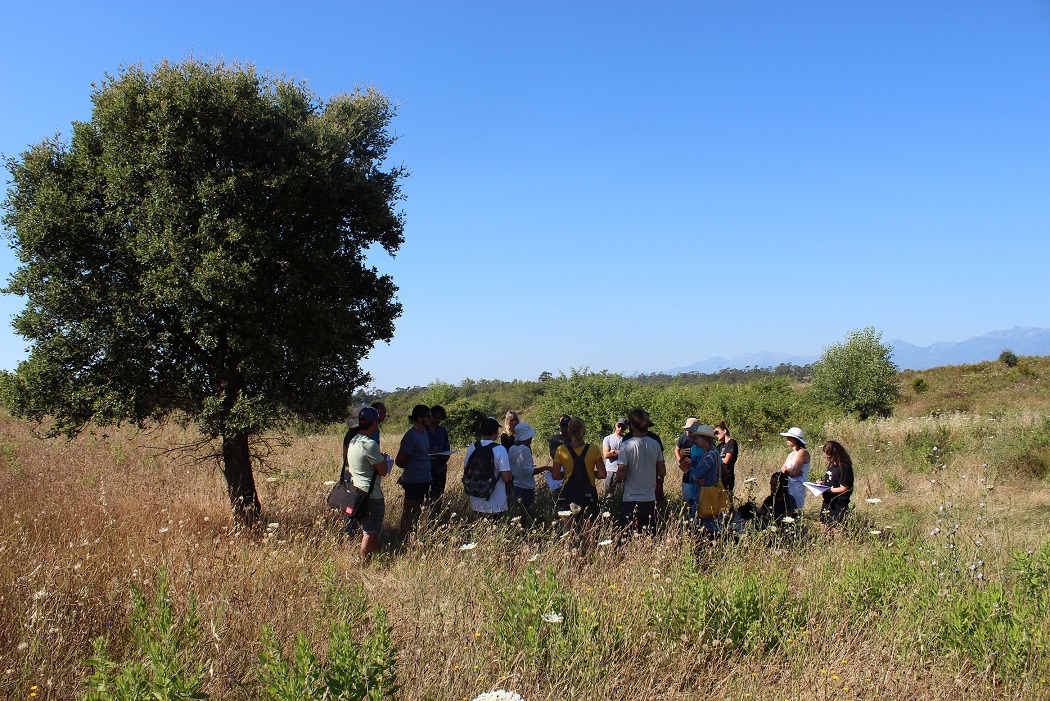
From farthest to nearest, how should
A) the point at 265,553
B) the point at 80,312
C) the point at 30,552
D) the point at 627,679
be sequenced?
the point at 80,312 → the point at 265,553 → the point at 30,552 → the point at 627,679

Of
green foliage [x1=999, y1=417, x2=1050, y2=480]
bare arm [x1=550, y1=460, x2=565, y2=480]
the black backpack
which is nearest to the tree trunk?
the black backpack

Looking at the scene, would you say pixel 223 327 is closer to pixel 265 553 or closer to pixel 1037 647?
pixel 265 553

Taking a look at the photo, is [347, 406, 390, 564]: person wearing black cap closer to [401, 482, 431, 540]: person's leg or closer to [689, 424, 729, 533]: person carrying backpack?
[401, 482, 431, 540]: person's leg

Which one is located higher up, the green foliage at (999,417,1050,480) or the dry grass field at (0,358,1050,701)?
the dry grass field at (0,358,1050,701)

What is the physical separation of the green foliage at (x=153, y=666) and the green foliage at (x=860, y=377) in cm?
4099

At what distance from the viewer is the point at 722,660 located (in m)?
3.95

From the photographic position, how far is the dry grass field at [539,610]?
3.52 metres

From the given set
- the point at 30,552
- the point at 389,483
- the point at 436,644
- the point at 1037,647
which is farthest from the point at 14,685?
the point at 389,483

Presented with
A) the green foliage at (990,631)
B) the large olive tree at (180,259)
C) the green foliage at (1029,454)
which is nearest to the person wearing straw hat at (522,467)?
the large olive tree at (180,259)

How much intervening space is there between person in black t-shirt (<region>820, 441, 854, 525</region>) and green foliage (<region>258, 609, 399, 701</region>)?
6184 mm

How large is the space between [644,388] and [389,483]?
15.7 m

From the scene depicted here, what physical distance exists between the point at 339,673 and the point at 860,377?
42.1m

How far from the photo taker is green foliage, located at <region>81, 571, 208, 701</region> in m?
2.64

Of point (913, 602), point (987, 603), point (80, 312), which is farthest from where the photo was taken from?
point (80, 312)
